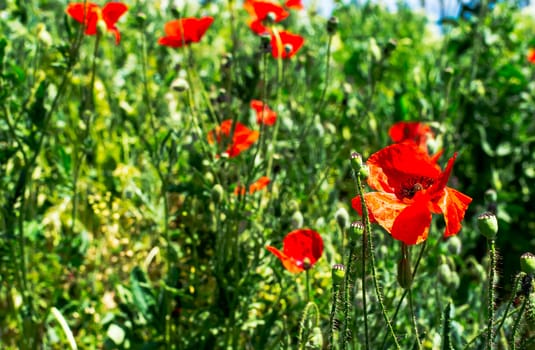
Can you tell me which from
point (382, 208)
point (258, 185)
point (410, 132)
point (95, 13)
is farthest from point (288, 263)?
point (410, 132)

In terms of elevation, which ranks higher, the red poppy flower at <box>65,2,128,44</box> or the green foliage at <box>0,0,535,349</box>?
the red poppy flower at <box>65,2,128,44</box>

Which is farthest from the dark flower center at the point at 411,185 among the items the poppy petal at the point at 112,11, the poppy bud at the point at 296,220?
the poppy petal at the point at 112,11

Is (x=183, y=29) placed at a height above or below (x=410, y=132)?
above

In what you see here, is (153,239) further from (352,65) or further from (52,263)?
(352,65)

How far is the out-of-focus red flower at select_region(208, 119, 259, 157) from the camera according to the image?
71.3 inches

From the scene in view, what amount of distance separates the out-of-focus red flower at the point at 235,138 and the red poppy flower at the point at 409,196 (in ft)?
1.91

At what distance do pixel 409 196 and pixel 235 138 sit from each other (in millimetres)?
666

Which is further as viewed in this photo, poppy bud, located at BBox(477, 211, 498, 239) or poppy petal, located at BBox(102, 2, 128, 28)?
poppy petal, located at BBox(102, 2, 128, 28)

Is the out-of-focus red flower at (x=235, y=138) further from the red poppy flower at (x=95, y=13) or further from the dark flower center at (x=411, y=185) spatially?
the dark flower center at (x=411, y=185)

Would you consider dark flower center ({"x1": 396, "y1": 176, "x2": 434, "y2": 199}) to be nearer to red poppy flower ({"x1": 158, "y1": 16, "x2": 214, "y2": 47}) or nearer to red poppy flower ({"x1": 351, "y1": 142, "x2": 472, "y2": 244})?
red poppy flower ({"x1": 351, "y1": 142, "x2": 472, "y2": 244})

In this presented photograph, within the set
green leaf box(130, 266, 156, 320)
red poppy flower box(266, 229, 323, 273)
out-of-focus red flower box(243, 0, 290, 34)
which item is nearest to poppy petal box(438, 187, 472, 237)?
red poppy flower box(266, 229, 323, 273)

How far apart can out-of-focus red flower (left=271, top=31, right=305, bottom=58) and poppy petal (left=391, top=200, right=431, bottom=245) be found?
82 centimetres

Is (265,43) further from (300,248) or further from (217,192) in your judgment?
(300,248)

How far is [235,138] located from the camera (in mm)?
1845
